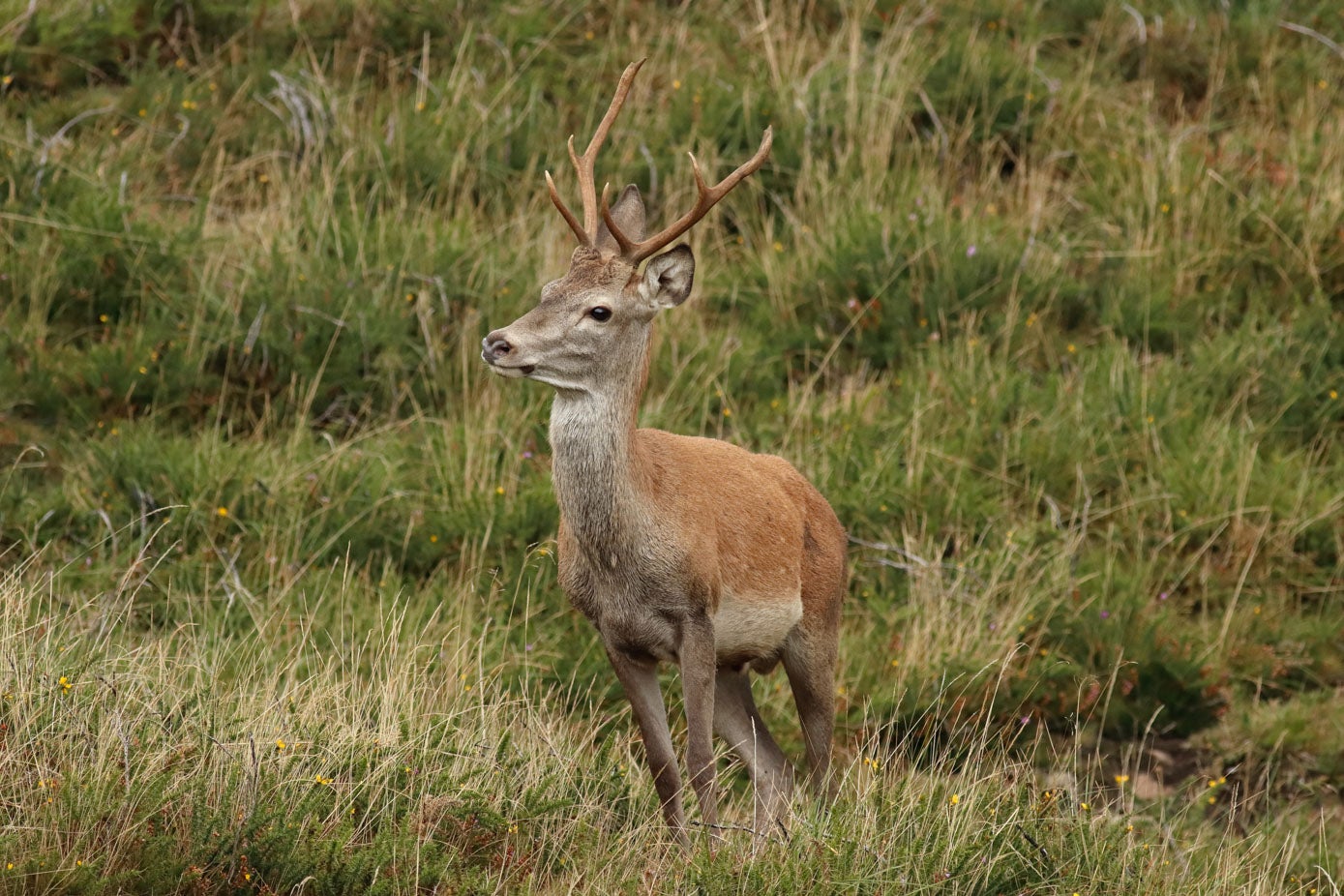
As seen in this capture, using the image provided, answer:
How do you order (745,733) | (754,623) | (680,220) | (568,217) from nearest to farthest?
(568,217)
(680,220)
(754,623)
(745,733)

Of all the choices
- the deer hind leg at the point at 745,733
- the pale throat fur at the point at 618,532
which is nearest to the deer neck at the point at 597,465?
the pale throat fur at the point at 618,532

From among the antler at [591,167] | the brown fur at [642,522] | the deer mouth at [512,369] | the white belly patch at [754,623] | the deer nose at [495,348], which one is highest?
the antler at [591,167]

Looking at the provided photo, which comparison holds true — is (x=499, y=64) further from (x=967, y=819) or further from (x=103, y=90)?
(x=967, y=819)

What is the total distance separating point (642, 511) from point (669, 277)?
2.43 ft

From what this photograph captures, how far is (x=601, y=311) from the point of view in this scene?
5.35 meters

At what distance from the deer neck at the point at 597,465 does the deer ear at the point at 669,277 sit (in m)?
0.31

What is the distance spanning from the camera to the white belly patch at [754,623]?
18.3ft

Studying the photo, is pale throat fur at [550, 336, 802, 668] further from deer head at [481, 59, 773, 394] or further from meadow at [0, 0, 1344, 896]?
meadow at [0, 0, 1344, 896]

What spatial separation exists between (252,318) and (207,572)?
6.39 ft

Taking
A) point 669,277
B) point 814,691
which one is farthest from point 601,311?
point 814,691

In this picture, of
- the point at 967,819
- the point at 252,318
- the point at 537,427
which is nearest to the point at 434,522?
the point at 537,427

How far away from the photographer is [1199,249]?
991cm

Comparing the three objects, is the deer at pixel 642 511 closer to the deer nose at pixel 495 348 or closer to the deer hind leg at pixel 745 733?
the deer nose at pixel 495 348

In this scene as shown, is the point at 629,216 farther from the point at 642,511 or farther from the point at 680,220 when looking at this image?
the point at 642,511
